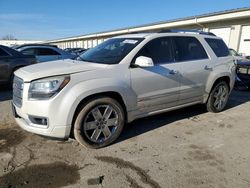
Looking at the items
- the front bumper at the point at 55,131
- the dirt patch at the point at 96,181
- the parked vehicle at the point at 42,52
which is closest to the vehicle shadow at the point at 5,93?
the parked vehicle at the point at 42,52

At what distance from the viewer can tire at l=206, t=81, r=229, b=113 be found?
18.7 ft

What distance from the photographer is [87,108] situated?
3.68 m

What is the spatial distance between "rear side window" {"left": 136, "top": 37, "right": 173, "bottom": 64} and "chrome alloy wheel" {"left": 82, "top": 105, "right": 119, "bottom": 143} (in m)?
1.16

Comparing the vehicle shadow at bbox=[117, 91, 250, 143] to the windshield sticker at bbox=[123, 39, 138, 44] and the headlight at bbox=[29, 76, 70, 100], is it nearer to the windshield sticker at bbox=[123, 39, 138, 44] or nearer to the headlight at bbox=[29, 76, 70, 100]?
the headlight at bbox=[29, 76, 70, 100]

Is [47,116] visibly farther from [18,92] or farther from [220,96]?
[220,96]

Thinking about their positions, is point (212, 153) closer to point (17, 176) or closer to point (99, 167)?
point (99, 167)

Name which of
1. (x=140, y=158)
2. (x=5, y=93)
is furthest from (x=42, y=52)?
(x=140, y=158)

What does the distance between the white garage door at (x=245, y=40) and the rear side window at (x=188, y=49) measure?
49.0 ft

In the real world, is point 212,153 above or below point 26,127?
below

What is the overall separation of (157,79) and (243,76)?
5625mm

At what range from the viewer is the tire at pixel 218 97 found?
5.70m

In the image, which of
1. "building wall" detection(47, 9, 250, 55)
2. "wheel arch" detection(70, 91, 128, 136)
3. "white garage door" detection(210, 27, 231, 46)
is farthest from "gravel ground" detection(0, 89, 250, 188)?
"white garage door" detection(210, 27, 231, 46)

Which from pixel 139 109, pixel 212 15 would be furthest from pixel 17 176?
pixel 212 15

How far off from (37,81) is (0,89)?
19.0 feet
